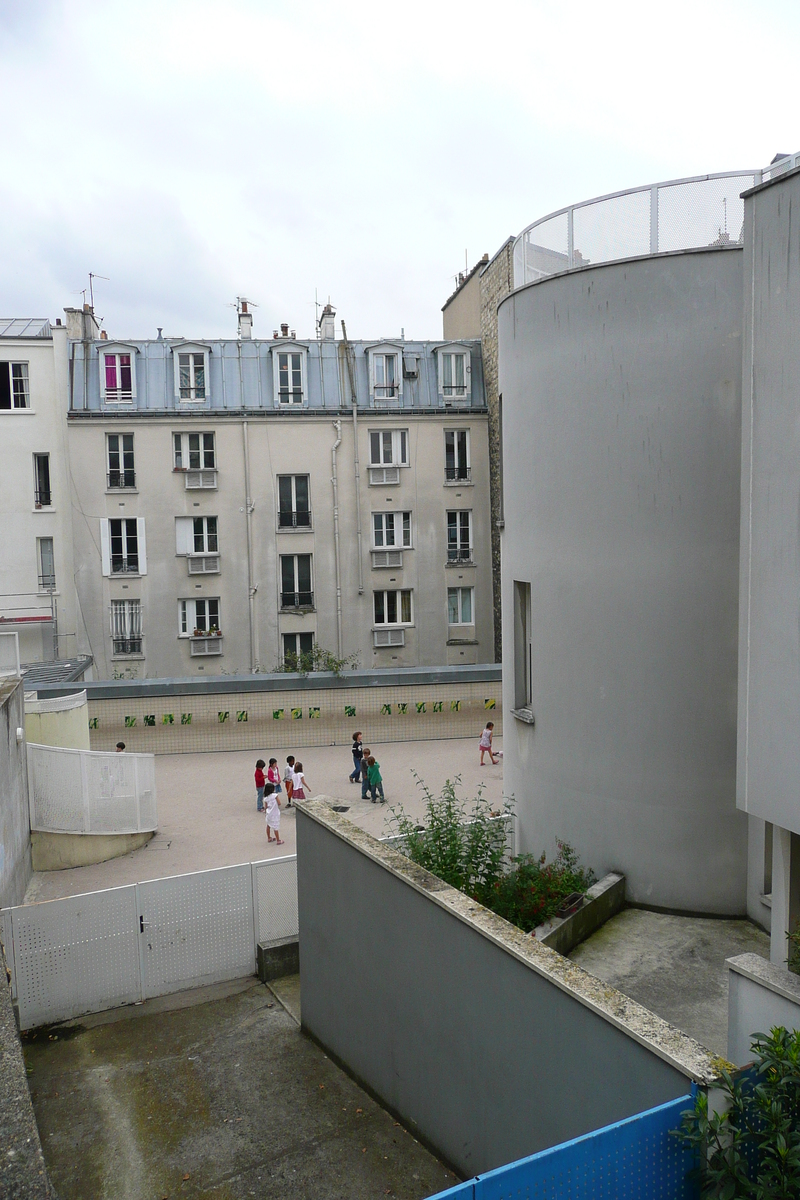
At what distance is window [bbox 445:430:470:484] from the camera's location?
32875mm

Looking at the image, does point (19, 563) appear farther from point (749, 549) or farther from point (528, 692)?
point (749, 549)

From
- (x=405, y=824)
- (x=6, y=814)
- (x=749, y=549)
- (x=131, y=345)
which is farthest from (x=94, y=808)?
(x=131, y=345)

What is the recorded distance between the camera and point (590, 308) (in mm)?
9562

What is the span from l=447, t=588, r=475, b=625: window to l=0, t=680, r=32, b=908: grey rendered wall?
63.1 feet

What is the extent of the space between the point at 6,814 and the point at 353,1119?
301 inches

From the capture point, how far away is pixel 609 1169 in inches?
167

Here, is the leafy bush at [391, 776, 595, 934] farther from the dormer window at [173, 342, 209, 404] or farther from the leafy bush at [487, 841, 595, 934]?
the dormer window at [173, 342, 209, 404]

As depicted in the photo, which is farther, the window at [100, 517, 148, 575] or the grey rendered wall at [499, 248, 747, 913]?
the window at [100, 517, 148, 575]

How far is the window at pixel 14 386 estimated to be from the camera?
30.9 meters

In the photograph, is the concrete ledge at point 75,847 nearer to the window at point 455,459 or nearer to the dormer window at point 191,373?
the dormer window at point 191,373

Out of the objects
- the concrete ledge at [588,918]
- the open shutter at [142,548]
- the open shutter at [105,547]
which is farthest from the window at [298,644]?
the concrete ledge at [588,918]

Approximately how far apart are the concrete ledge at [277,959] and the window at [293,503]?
2170cm

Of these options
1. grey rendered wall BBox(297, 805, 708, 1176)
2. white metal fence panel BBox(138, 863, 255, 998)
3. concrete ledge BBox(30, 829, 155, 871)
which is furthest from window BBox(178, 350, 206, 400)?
grey rendered wall BBox(297, 805, 708, 1176)

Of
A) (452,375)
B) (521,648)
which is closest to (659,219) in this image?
(521,648)
